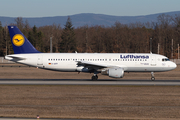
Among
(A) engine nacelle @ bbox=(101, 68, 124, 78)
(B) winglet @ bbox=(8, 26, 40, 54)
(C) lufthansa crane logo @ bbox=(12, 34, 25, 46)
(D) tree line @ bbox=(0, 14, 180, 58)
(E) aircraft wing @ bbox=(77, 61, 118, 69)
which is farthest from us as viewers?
(D) tree line @ bbox=(0, 14, 180, 58)

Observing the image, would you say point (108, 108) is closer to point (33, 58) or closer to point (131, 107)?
point (131, 107)

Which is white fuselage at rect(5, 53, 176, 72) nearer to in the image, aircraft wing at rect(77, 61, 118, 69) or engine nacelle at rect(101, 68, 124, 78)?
aircraft wing at rect(77, 61, 118, 69)

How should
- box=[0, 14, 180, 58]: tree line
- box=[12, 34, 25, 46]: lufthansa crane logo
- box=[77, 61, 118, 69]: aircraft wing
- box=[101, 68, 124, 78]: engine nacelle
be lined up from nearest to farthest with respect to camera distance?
box=[101, 68, 124, 78]: engine nacelle < box=[77, 61, 118, 69]: aircraft wing < box=[12, 34, 25, 46]: lufthansa crane logo < box=[0, 14, 180, 58]: tree line

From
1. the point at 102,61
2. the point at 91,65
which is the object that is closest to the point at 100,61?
the point at 102,61

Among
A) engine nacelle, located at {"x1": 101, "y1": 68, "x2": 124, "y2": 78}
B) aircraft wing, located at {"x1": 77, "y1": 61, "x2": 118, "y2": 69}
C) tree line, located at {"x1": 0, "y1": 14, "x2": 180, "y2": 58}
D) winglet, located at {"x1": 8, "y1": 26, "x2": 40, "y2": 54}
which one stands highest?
tree line, located at {"x1": 0, "y1": 14, "x2": 180, "y2": 58}

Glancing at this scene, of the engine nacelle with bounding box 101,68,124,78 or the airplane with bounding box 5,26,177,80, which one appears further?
the airplane with bounding box 5,26,177,80

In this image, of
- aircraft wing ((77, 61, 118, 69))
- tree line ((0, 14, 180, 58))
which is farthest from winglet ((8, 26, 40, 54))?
tree line ((0, 14, 180, 58))

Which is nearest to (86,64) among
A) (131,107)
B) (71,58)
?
(71,58)

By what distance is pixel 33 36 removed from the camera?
128125 millimetres

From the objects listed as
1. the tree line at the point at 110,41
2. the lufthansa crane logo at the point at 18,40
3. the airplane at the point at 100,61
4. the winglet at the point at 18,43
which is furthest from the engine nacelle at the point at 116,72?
the tree line at the point at 110,41

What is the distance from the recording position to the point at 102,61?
1475 inches

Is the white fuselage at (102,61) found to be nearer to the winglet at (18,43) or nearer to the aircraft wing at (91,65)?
the aircraft wing at (91,65)

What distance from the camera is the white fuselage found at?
3731cm

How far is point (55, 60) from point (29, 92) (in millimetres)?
12585
